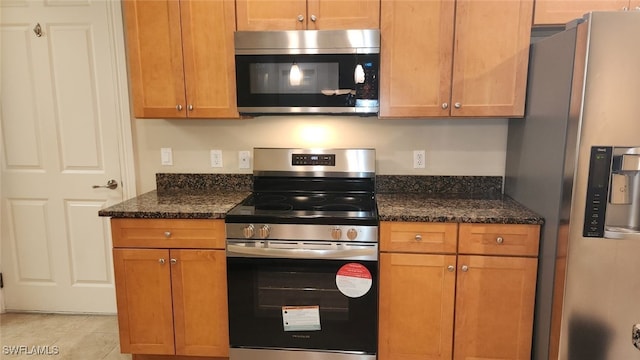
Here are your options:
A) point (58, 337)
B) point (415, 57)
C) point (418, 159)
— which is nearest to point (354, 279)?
point (418, 159)

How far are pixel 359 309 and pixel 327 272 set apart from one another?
9.4 inches

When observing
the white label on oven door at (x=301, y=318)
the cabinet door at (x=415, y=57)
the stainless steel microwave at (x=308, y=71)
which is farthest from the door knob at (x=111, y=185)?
the cabinet door at (x=415, y=57)

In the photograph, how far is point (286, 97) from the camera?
1958 millimetres

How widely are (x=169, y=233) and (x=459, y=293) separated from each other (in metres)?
1.42

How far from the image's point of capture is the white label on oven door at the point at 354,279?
1.79m

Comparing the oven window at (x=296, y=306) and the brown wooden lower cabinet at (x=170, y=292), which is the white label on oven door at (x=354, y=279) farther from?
the brown wooden lower cabinet at (x=170, y=292)

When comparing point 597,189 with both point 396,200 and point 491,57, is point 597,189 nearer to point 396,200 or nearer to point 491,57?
point 491,57

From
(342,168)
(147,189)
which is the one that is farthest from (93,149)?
(342,168)

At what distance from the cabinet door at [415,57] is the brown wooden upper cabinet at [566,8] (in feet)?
1.36

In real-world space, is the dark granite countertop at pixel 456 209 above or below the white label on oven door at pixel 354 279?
above

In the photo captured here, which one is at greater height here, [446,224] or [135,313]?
[446,224]

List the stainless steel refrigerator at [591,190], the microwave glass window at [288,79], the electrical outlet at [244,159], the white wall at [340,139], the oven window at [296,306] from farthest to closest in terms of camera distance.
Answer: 1. the electrical outlet at [244,159]
2. the white wall at [340,139]
3. the microwave glass window at [288,79]
4. the oven window at [296,306]
5. the stainless steel refrigerator at [591,190]

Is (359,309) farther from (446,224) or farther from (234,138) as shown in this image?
(234,138)

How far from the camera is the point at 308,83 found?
1940mm
